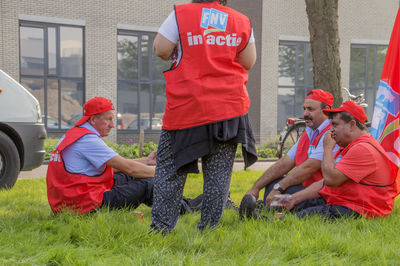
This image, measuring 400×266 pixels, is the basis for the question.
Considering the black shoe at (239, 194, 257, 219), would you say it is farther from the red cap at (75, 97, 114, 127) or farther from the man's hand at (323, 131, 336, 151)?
the red cap at (75, 97, 114, 127)

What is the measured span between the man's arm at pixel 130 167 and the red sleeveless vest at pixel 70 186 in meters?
0.28

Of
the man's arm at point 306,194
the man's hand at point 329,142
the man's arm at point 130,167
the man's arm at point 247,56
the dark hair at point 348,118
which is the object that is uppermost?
the man's arm at point 247,56

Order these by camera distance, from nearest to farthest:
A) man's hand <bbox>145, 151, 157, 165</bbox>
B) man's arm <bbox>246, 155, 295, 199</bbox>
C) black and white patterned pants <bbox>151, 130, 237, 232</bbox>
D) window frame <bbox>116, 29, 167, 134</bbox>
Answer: black and white patterned pants <bbox>151, 130, 237, 232</bbox> < man's hand <bbox>145, 151, 157, 165</bbox> < man's arm <bbox>246, 155, 295, 199</bbox> < window frame <bbox>116, 29, 167, 134</bbox>

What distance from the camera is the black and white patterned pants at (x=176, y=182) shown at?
3291mm

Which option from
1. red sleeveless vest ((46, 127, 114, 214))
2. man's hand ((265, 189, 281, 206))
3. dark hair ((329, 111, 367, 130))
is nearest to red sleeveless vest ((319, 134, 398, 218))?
dark hair ((329, 111, 367, 130))

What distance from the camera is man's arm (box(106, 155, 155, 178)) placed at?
3.95 metres

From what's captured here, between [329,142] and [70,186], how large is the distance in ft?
7.51

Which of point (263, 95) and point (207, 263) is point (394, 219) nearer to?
point (207, 263)

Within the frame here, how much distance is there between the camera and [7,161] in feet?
20.4

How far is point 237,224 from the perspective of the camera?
155 inches

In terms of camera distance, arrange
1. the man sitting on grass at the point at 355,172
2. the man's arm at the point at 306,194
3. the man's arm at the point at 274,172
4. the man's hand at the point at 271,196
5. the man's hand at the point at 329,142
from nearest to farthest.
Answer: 1. the man sitting on grass at the point at 355,172
2. the man's hand at the point at 329,142
3. the man's arm at the point at 306,194
4. the man's hand at the point at 271,196
5. the man's arm at the point at 274,172

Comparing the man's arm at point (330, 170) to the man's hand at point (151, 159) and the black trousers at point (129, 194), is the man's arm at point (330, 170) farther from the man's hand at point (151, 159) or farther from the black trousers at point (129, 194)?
the black trousers at point (129, 194)

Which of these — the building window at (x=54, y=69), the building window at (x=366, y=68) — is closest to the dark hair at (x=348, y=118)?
the building window at (x=54, y=69)

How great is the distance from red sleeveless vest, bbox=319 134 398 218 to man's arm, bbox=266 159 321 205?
45 centimetres
